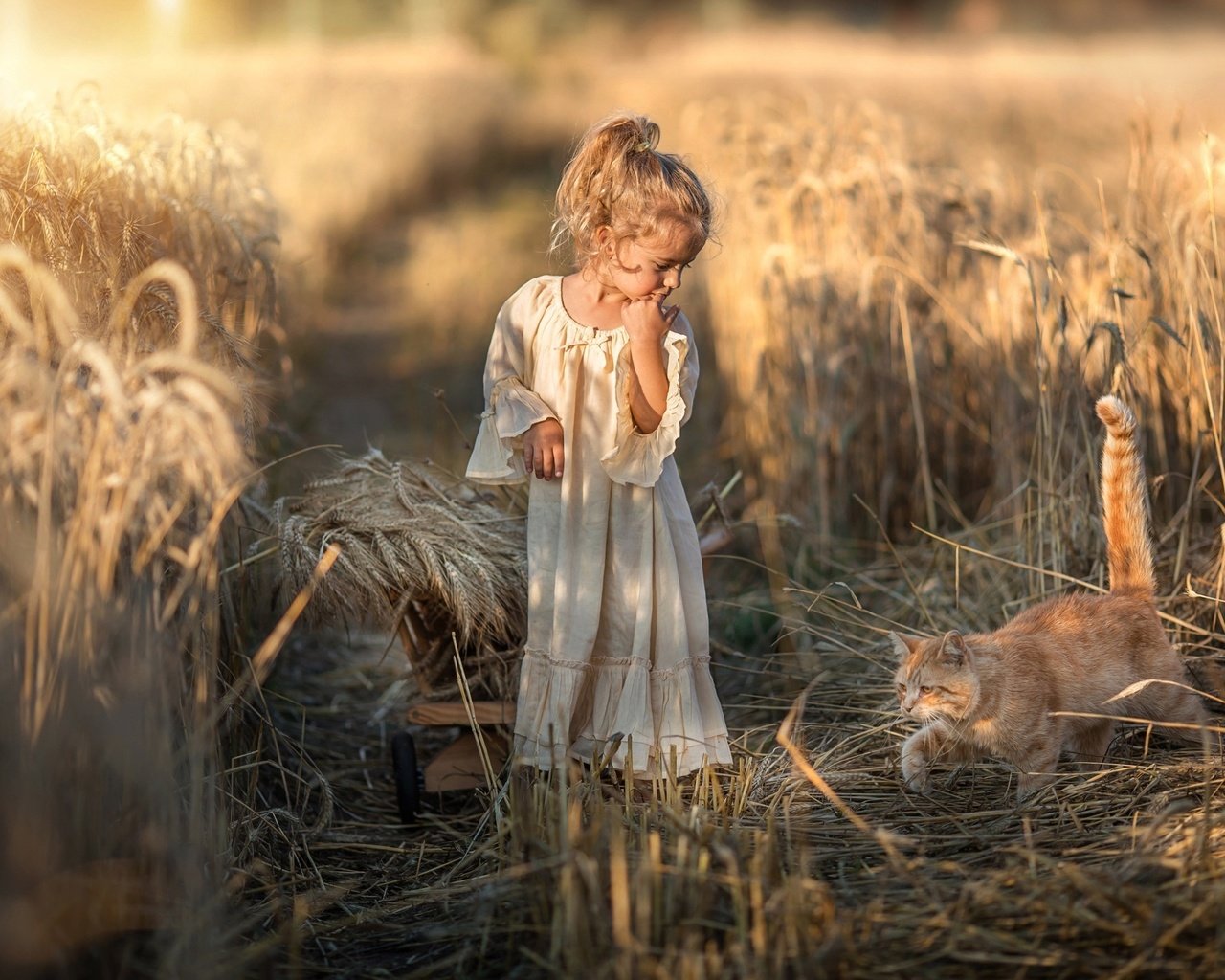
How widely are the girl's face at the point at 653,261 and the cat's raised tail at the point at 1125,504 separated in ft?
3.25

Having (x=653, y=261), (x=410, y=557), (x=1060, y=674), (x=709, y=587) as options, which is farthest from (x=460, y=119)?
(x=1060, y=674)

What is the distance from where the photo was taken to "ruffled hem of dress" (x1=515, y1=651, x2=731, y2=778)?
284 centimetres

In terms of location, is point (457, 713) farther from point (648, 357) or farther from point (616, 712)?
point (648, 357)

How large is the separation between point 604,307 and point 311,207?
977cm

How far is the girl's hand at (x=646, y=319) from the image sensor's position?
8.82 feet

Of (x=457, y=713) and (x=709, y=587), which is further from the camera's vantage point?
(x=709, y=587)

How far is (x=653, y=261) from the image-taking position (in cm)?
268

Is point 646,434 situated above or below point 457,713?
above

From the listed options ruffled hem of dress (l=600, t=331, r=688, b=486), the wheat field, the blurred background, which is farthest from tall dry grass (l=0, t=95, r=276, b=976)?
the blurred background

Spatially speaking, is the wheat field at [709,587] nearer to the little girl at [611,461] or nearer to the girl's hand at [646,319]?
the little girl at [611,461]

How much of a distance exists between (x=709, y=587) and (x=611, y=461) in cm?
184

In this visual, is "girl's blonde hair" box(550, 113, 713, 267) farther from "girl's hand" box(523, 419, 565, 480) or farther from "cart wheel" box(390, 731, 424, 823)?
"cart wheel" box(390, 731, 424, 823)

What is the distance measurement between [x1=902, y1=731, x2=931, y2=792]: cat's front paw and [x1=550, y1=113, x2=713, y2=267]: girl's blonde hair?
1.22 metres

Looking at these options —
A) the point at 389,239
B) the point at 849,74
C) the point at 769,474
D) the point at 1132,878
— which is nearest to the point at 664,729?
the point at 1132,878
